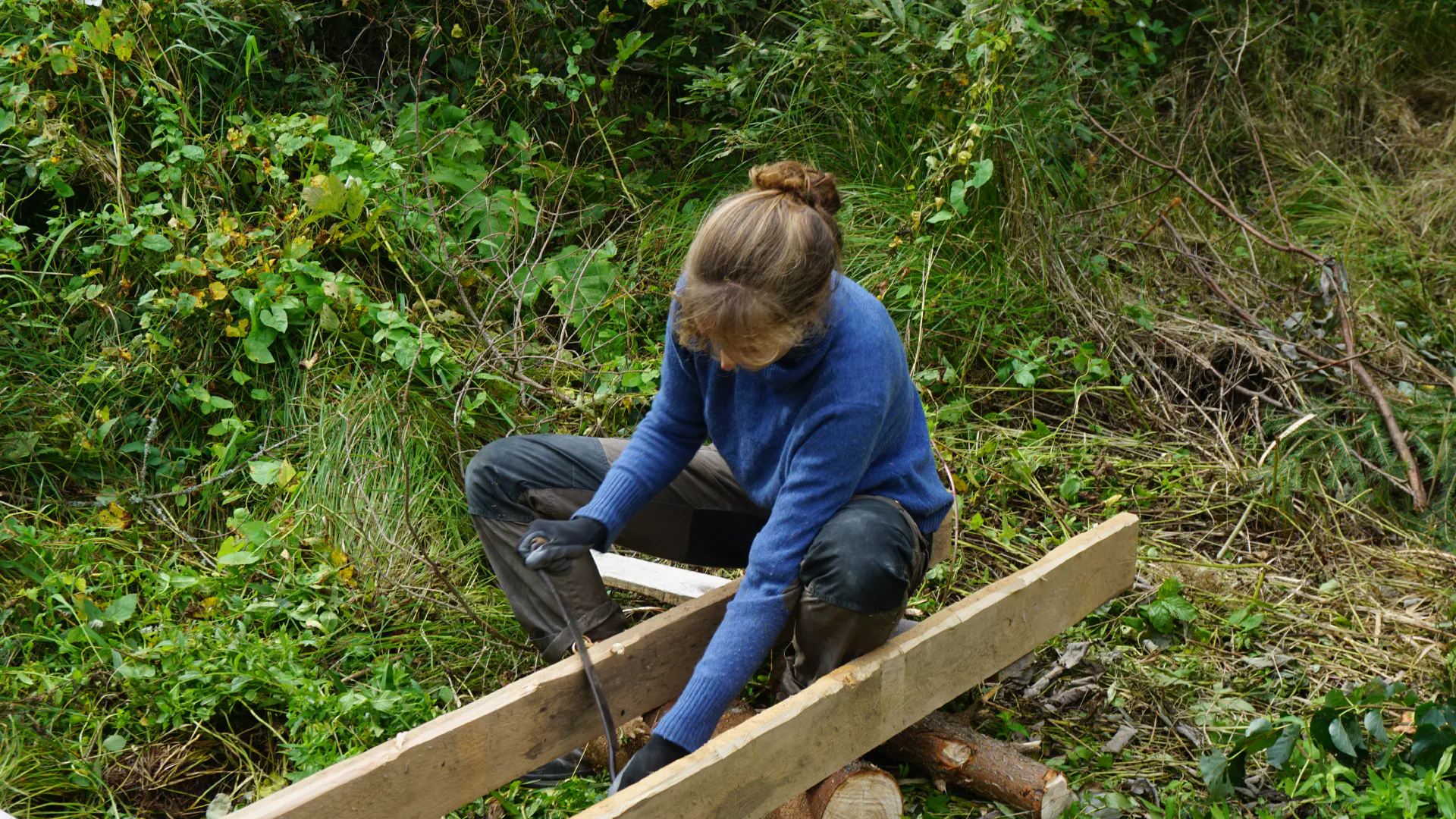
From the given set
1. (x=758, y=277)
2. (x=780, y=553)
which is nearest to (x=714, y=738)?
(x=780, y=553)

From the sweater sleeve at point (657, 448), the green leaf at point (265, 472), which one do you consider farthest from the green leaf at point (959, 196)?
the green leaf at point (265, 472)

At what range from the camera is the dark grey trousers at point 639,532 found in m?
2.11

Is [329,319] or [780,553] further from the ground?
[780,553]

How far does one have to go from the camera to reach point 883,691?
211 centimetres

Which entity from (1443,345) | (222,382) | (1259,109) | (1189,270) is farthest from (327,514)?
(1259,109)

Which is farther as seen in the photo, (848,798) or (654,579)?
(654,579)

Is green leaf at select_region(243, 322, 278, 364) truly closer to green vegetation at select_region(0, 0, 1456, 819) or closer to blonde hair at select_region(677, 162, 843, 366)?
green vegetation at select_region(0, 0, 1456, 819)

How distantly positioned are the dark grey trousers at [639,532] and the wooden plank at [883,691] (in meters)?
0.09

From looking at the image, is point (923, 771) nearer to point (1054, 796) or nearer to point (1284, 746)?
point (1054, 796)

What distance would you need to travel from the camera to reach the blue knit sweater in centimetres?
198

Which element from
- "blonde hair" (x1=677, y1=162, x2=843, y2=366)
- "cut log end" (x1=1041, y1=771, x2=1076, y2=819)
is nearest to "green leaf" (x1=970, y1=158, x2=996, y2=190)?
"blonde hair" (x1=677, y1=162, x2=843, y2=366)

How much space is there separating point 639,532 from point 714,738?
0.67 m

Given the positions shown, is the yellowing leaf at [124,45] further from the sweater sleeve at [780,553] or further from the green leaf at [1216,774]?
the green leaf at [1216,774]

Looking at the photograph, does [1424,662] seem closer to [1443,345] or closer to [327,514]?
[1443,345]
